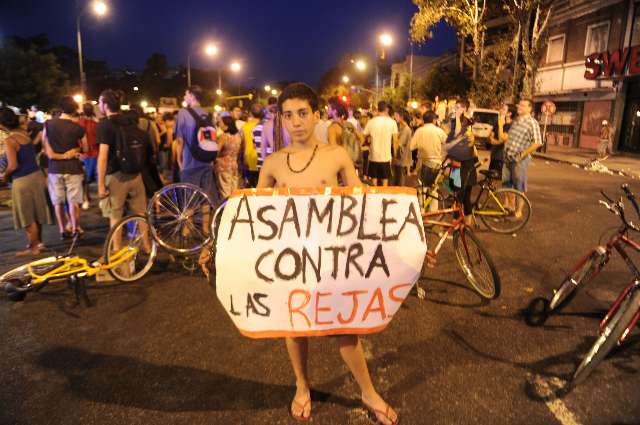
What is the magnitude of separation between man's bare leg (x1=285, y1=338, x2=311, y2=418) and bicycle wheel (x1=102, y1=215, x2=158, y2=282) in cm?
300

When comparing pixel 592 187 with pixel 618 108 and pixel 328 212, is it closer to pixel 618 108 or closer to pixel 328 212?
pixel 328 212

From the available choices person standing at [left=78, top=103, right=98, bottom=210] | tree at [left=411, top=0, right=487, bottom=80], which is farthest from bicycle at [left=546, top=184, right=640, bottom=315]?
tree at [left=411, top=0, right=487, bottom=80]

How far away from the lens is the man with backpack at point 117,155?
5.15 metres

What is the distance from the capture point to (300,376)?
290 cm

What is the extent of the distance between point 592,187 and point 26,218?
1277cm

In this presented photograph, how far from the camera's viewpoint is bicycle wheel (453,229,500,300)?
4.50m

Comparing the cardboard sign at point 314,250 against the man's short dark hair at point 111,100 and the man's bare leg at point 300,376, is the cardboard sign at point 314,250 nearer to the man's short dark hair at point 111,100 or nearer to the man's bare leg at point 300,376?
the man's bare leg at point 300,376

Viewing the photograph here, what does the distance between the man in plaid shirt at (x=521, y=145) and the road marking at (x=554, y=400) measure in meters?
4.69

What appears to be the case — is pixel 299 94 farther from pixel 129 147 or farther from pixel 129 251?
pixel 129 251

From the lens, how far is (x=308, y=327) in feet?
8.43

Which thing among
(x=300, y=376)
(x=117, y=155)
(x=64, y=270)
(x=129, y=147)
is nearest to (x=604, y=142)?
(x=129, y=147)

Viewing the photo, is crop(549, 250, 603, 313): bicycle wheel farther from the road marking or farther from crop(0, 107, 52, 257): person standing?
crop(0, 107, 52, 257): person standing

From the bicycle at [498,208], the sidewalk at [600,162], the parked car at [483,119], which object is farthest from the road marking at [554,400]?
the parked car at [483,119]

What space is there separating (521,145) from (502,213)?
1.35 metres
